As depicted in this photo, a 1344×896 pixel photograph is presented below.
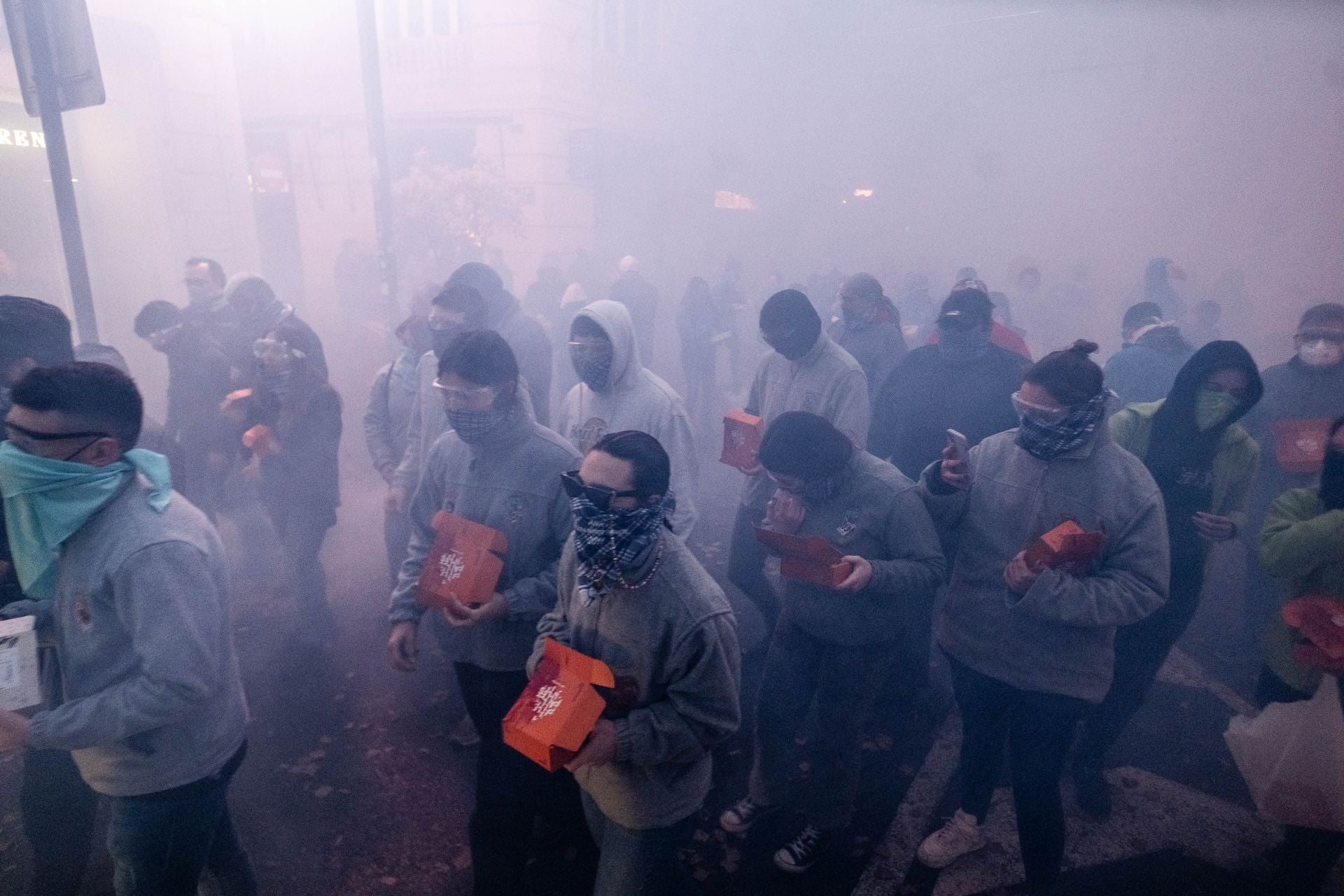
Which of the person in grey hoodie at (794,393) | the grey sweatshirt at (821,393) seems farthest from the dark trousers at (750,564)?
the grey sweatshirt at (821,393)

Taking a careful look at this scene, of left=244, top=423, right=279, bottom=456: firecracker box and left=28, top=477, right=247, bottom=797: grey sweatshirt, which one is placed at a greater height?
left=28, top=477, right=247, bottom=797: grey sweatshirt

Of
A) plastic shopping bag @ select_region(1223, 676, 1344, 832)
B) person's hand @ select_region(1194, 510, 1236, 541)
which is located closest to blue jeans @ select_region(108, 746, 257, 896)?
plastic shopping bag @ select_region(1223, 676, 1344, 832)

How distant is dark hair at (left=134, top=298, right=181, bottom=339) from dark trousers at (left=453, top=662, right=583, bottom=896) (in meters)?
4.72

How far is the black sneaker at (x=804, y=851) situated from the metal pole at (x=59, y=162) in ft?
19.0

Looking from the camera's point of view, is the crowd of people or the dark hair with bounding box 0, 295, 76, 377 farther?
the dark hair with bounding box 0, 295, 76, 377

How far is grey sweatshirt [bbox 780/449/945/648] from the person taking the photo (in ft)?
11.5

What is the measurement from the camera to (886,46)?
26812 millimetres

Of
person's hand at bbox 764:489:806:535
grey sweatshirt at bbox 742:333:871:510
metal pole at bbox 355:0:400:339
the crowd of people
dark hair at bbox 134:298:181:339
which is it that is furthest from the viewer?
metal pole at bbox 355:0:400:339

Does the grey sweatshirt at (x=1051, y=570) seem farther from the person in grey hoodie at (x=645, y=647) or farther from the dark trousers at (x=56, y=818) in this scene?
the dark trousers at (x=56, y=818)

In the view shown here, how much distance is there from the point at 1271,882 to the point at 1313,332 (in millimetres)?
3829

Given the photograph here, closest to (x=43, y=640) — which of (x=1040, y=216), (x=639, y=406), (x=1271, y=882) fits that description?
(x=639, y=406)

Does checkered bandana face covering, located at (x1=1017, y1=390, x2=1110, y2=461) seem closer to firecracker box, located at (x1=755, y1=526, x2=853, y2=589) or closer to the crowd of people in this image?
the crowd of people

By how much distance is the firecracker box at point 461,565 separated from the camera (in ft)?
9.79

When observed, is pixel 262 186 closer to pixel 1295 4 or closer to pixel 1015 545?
pixel 1015 545
